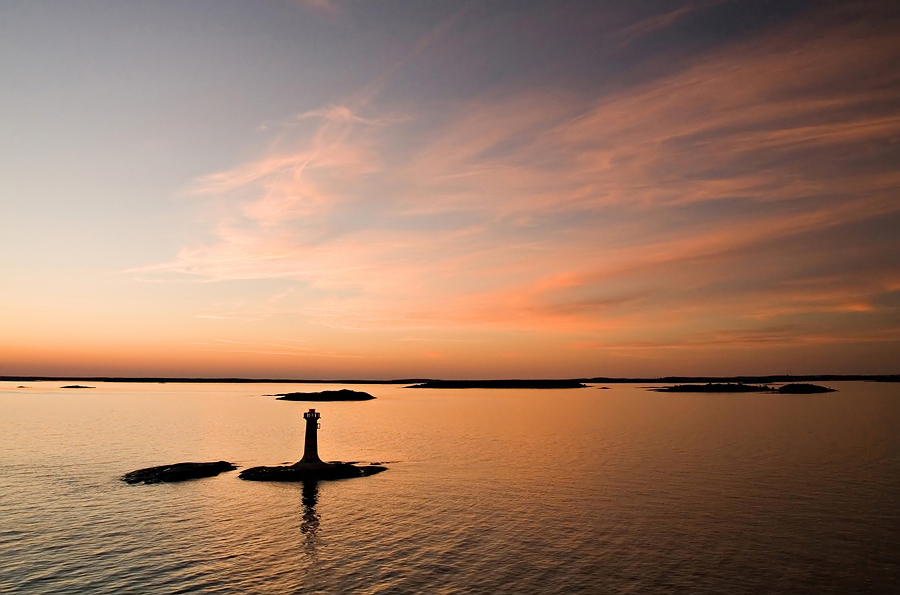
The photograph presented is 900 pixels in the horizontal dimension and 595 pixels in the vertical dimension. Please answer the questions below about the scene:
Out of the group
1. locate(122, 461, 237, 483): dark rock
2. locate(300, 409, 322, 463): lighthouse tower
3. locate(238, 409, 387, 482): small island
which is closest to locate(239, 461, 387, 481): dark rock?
locate(238, 409, 387, 482): small island

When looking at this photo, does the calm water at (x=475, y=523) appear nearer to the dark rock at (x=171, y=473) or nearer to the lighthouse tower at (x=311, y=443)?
the dark rock at (x=171, y=473)

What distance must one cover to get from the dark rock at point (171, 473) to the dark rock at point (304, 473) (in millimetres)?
2570

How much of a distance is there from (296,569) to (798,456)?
1853 inches

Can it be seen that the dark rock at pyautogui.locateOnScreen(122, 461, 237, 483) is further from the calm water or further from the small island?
the small island

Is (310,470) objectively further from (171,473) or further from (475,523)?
A: (475,523)

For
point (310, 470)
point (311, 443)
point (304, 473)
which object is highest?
point (311, 443)

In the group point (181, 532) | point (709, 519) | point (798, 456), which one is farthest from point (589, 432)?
point (181, 532)

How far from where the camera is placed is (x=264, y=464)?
174ft

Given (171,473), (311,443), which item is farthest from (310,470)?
(171,473)

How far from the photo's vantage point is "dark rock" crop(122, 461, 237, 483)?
41531 millimetres

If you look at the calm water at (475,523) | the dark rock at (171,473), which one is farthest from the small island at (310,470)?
the dark rock at (171,473)

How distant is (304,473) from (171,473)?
30.0 feet

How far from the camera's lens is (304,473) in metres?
43.3

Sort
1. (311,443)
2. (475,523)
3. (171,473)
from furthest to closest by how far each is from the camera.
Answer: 1. (311,443)
2. (171,473)
3. (475,523)
